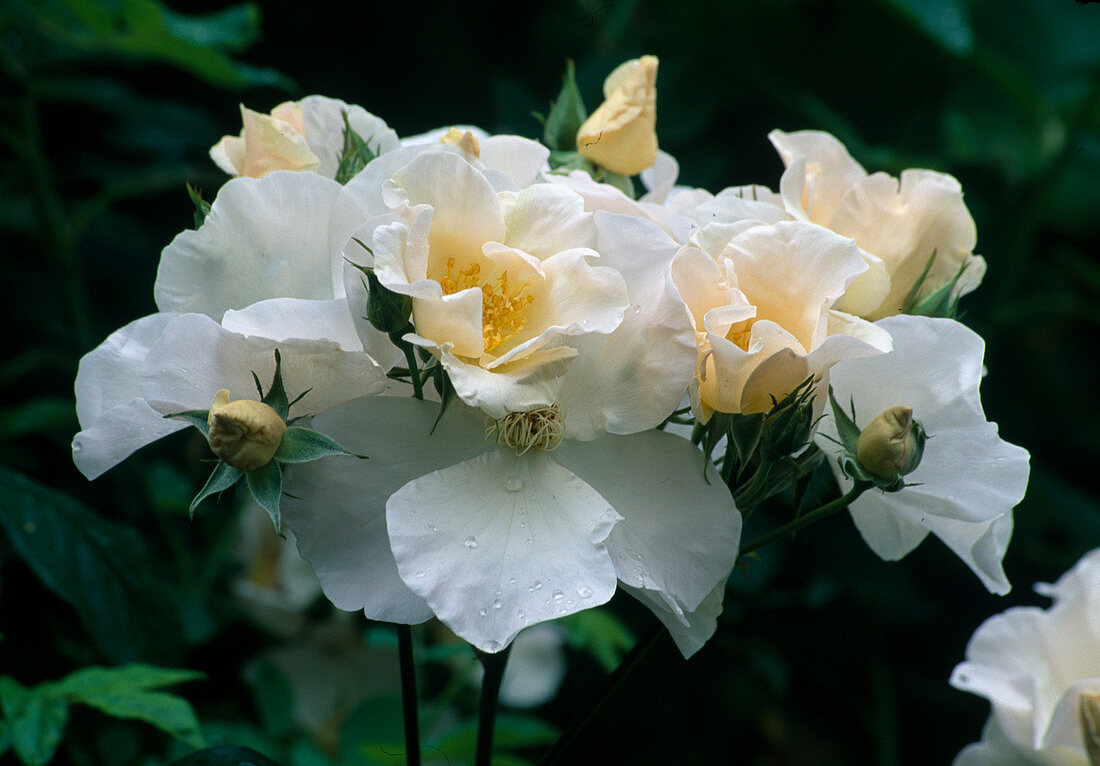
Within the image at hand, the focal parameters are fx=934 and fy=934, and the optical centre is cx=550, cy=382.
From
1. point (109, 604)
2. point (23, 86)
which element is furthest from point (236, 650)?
point (23, 86)

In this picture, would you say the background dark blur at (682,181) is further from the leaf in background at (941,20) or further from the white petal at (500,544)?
the white petal at (500,544)

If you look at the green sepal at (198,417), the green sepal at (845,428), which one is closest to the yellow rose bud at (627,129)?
the green sepal at (845,428)

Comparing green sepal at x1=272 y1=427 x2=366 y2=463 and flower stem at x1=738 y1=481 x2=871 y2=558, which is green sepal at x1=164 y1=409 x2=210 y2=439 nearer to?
green sepal at x1=272 y1=427 x2=366 y2=463

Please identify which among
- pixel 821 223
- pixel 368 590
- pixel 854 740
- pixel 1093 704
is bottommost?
pixel 854 740

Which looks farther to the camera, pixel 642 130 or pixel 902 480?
pixel 642 130

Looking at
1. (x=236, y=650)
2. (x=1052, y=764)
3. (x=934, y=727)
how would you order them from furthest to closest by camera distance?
(x=934, y=727) < (x=236, y=650) < (x=1052, y=764)

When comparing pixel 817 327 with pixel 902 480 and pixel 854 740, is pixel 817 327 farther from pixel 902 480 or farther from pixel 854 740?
pixel 854 740
